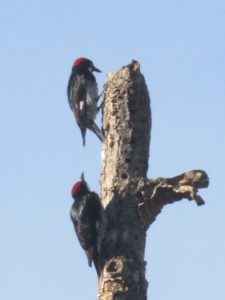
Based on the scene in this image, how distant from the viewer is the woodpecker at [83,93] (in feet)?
28.5

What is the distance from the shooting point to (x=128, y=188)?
6504 millimetres

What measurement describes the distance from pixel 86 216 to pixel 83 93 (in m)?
1.95

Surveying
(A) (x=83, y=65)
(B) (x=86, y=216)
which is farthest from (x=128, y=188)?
(A) (x=83, y=65)

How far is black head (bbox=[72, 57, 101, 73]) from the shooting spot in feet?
31.9

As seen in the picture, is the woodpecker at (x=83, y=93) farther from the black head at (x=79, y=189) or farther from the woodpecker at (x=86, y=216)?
the woodpecker at (x=86, y=216)

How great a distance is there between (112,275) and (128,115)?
1.35 metres

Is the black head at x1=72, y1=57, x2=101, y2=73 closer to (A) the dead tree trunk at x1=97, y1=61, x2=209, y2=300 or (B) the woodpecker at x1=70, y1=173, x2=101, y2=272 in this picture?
(B) the woodpecker at x1=70, y1=173, x2=101, y2=272

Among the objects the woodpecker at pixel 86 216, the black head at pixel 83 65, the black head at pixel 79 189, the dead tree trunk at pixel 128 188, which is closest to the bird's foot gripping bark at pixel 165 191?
the dead tree trunk at pixel 128 188

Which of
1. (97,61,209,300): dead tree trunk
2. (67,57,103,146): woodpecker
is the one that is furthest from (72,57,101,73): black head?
(97,61,209,300): dead tree trunk

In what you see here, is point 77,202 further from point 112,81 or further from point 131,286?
point 131,286

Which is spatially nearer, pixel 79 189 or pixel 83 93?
pixel 79 189

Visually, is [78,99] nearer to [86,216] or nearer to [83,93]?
[83,93]

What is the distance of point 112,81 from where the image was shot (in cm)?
708

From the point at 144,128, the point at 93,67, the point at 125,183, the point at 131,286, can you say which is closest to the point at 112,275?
the point at 131,286
